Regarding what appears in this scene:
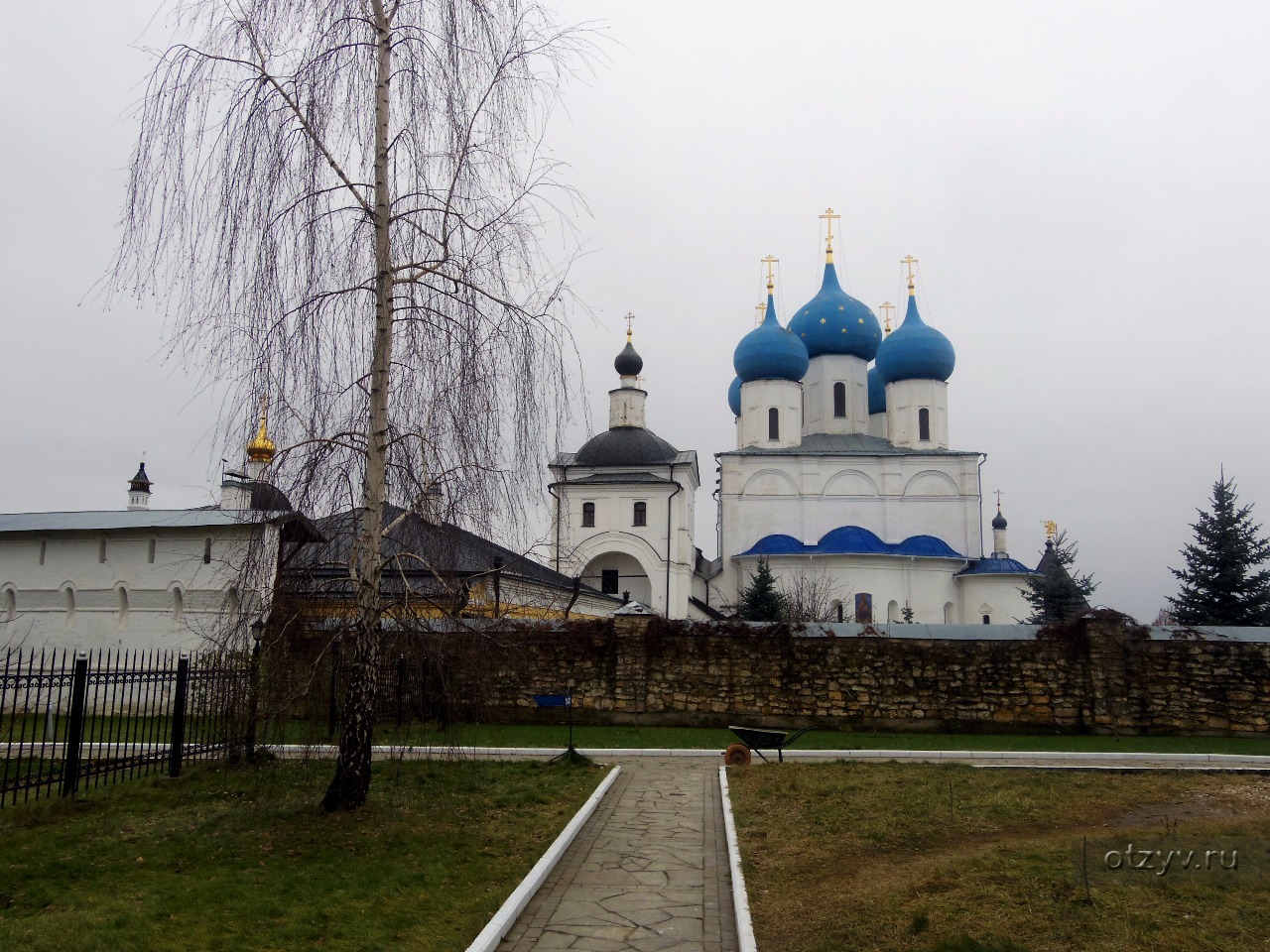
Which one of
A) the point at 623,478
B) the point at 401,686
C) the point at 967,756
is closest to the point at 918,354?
the point at 623,478

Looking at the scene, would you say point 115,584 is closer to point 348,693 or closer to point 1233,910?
point 348,693

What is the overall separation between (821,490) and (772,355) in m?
6.08

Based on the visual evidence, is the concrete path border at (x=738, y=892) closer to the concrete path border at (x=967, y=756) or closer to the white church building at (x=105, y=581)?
→ the concrete path border at (x=967, y=756)

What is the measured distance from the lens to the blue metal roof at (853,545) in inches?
1531

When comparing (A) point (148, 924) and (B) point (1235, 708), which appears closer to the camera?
(A) point (148, 924)

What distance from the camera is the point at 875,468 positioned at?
4250 centimetres

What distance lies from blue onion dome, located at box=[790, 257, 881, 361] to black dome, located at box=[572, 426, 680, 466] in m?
9.27

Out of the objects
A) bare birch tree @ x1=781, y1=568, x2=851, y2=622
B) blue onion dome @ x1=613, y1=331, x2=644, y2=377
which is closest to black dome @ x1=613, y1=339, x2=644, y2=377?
blue onion dome @ x1=613, y1=331, x2=644, y2=377

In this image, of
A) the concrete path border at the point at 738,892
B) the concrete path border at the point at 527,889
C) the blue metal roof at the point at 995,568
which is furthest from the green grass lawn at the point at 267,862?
the blue metal roof at the point at 995,568

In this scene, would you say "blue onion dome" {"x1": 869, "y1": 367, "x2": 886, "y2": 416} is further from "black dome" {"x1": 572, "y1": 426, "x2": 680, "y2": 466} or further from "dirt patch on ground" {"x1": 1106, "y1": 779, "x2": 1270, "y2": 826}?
"dirt patch on ground" {"x1": 1106, "y1": 779, "x2": 1270, "y2": 826}

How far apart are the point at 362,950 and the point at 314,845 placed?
2.14 m

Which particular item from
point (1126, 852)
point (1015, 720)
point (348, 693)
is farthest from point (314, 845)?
point (1015, 720)

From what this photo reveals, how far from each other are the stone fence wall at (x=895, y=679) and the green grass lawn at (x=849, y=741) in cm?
38

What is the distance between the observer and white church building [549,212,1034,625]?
38.4 meters
